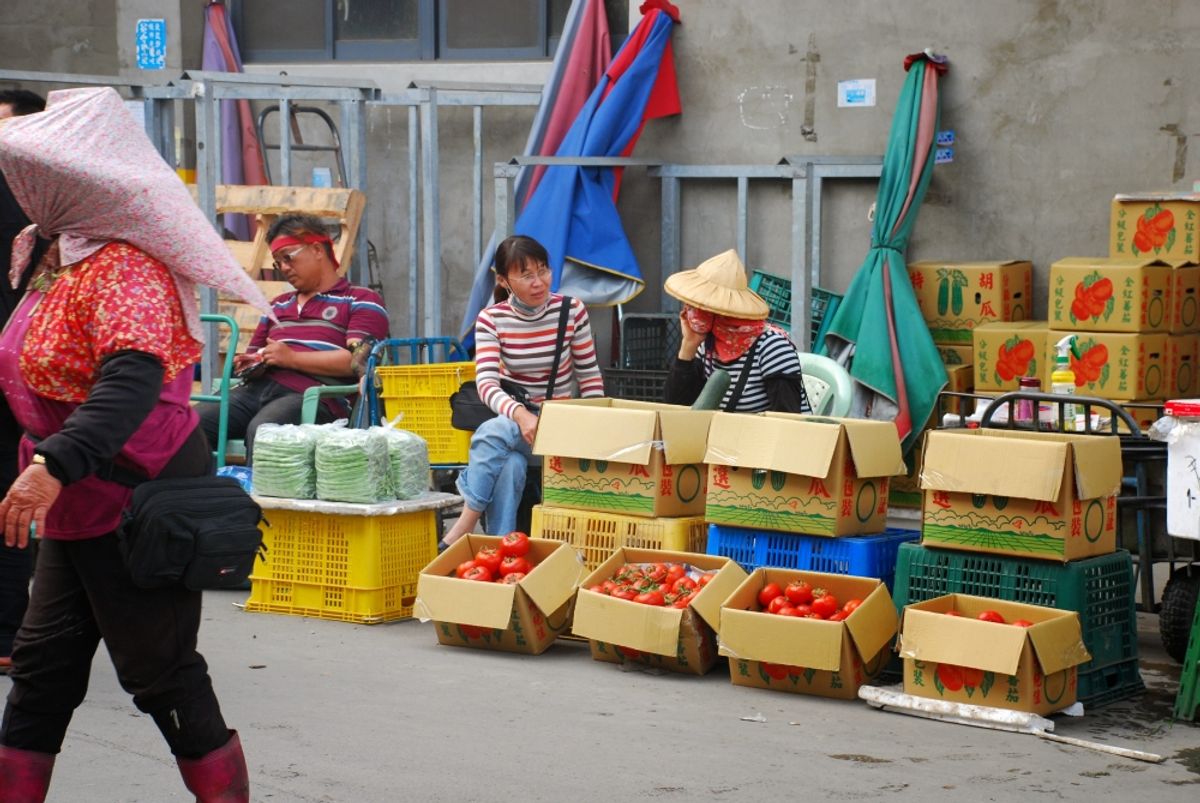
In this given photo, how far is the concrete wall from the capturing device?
28.3 feet

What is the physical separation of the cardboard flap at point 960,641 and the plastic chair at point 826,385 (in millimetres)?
2261

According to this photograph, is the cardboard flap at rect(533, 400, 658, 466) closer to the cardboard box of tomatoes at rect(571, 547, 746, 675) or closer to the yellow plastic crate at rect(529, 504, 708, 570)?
the yellow plastic crate at rect(529, 504, 708, 570)

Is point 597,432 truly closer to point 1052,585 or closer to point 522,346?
point 522,346

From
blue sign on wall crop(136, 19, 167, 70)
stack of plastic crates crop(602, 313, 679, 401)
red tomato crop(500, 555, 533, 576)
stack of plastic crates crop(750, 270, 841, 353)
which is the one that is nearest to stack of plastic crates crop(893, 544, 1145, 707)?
red tomato crop(500, 555, 533, 576)

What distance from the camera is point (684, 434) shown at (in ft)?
21.4

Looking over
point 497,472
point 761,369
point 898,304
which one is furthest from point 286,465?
point 898,304

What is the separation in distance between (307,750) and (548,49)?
6889mm

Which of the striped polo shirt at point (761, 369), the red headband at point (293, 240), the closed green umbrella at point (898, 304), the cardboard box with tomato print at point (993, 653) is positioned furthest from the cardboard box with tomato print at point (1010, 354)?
the red headband at point (293, 240)

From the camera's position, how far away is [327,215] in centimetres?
929

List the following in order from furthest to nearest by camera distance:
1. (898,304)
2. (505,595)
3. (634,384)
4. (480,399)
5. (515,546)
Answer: (634,384) → (898,304) → (480,399) → (515,546) → (505,595)

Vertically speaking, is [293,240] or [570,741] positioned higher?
[293,240]

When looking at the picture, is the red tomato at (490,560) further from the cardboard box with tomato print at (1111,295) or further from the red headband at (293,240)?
the cardboard box with tomato print at (1111,295)

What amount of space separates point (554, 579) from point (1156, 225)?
3.73 metres

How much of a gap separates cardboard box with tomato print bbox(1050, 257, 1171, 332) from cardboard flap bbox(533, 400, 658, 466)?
8.92 ft
